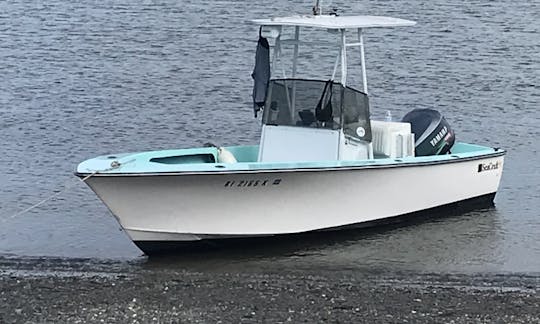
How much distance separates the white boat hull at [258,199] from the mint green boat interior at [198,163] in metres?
0.06

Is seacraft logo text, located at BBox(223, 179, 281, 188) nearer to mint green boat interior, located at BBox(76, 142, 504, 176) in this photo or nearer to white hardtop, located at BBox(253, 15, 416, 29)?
mint green boat interior, located at BBox(76, 142, 504, 176)

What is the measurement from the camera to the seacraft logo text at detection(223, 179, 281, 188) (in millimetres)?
11273

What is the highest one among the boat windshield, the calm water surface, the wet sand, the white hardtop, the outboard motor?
the white hardtop

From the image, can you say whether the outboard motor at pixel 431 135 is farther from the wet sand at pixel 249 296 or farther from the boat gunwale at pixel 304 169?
the wet sand at pixel 249 296

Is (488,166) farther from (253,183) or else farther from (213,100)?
(213,100)

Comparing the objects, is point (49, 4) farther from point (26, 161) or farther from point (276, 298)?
point (276, 298)

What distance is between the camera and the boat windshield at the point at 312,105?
39.9 feet

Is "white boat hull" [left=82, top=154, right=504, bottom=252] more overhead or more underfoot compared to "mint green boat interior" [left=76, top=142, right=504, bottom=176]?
more underfoot

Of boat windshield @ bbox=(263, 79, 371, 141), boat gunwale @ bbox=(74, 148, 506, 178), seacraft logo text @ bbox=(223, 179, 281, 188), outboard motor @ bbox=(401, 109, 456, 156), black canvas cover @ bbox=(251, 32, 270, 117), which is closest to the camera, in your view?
boat gunwale @ bbox=(74, 148, 506, 178)

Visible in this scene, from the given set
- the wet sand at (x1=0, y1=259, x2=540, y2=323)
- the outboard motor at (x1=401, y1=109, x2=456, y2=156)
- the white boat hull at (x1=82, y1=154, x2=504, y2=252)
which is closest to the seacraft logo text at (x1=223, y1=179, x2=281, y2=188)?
the white boat hull at (x1=82, y1=154, x2=504, y2=252)

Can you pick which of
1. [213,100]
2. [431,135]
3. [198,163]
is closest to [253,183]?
[198,163]

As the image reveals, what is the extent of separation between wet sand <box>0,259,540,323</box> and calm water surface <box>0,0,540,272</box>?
0.71m

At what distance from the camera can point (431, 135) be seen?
13609 millimetres

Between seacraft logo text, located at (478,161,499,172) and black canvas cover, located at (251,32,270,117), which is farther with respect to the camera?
seacraft logo text, located at (478,161,499,172)
